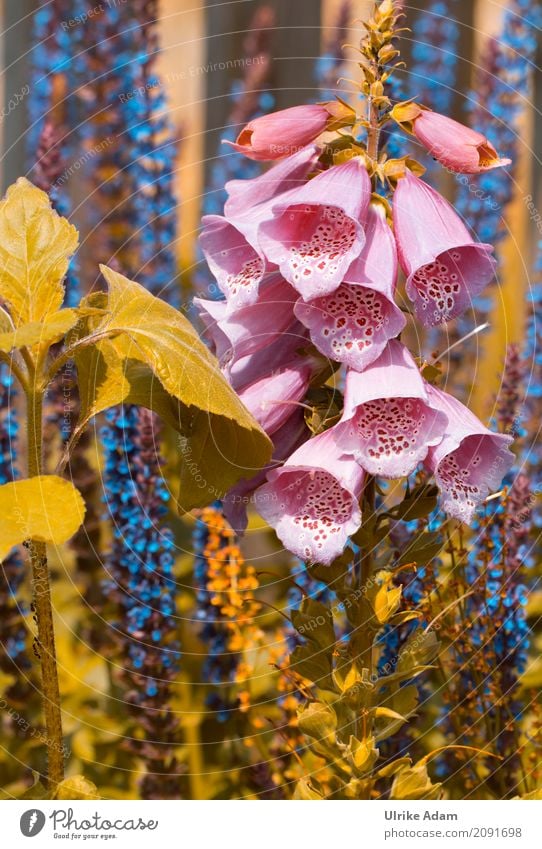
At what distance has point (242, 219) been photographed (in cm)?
120

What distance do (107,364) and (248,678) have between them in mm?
657

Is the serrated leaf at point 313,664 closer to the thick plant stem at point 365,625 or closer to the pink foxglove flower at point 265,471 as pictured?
the thick plant stem at point 365,625

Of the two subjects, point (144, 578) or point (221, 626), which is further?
point (221, 626)

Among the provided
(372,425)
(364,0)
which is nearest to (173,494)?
(372,425)

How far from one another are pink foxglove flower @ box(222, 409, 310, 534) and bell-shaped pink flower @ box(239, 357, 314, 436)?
0.04m

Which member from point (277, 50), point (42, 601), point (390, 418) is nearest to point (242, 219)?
point (390, 418)

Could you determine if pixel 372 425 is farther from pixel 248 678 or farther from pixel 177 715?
pixel 177 715

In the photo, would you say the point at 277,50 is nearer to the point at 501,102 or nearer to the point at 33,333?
the point at 501,102

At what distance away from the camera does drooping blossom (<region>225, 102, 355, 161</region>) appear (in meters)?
1.21

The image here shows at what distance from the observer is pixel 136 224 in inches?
79.7

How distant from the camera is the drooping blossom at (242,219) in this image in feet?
4.02

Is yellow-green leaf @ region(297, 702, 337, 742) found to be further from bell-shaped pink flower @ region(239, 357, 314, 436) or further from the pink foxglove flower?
bell-shaped pink flower @ region(239, 357, 314, 436)

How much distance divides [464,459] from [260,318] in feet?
1.03
